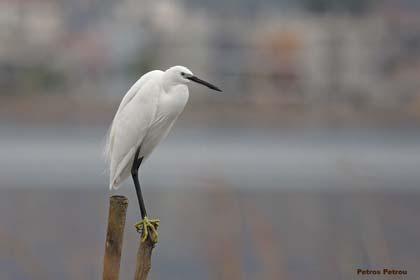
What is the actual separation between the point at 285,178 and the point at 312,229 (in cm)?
497

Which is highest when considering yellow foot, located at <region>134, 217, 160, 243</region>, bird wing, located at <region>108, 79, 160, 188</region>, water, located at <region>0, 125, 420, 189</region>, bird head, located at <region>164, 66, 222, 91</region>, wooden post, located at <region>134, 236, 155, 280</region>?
water, located at <region>0, 125, 420, 189</region>

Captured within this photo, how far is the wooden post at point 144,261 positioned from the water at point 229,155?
8092 mm

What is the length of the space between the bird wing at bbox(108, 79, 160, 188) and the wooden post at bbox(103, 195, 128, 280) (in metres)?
0.35

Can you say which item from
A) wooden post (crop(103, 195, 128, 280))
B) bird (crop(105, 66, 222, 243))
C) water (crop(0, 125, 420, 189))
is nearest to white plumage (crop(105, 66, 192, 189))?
bird (crop(105, 66, 222, 243))

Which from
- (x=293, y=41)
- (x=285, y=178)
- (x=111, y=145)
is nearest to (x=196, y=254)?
(x=111, y=145)

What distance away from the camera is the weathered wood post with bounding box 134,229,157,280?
11.6ft

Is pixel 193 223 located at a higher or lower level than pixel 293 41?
lower

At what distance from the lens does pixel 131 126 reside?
3.82 metres

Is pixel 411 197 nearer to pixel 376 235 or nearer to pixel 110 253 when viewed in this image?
pixel 376 235

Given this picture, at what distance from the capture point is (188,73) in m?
3.63

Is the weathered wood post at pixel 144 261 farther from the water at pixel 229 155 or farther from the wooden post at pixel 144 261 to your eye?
the water at pixel 229 155

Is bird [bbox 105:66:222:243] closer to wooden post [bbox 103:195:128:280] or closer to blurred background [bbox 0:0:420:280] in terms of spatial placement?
wooden post [bbox 103:195:128:280]

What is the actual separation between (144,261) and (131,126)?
0.54 m

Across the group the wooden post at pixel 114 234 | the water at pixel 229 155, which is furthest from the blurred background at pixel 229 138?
the wooden post at pixel 114 234
